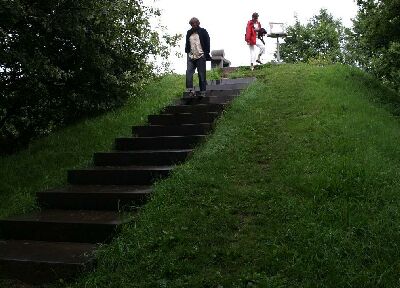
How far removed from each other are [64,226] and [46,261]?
840 mm

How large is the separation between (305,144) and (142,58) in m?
6.32

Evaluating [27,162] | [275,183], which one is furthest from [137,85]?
[275,183]

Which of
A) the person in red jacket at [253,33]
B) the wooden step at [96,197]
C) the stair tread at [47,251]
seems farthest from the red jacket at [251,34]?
the stair tread at [47,251]

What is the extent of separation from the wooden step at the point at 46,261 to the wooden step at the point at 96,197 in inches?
36.4

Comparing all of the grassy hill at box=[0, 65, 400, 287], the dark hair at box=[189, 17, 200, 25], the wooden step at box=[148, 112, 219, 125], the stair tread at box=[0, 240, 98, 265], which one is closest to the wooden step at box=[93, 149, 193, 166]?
the grassy hill at box=[0, 65, 400, 287]

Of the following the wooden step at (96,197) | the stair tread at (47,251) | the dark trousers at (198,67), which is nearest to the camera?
the stair tread at (47,251)

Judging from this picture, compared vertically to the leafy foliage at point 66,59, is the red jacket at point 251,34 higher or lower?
higher

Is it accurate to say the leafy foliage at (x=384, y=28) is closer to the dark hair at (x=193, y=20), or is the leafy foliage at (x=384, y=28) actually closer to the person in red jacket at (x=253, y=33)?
the person in red jacket at (x=253, y=33)

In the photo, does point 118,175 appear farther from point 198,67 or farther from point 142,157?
point 198,67

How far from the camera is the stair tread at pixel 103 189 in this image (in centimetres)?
621

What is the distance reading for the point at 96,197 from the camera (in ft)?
20.2

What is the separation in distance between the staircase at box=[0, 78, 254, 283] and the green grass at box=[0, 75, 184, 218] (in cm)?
49

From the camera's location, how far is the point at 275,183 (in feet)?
19.7

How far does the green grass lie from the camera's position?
7191mm
